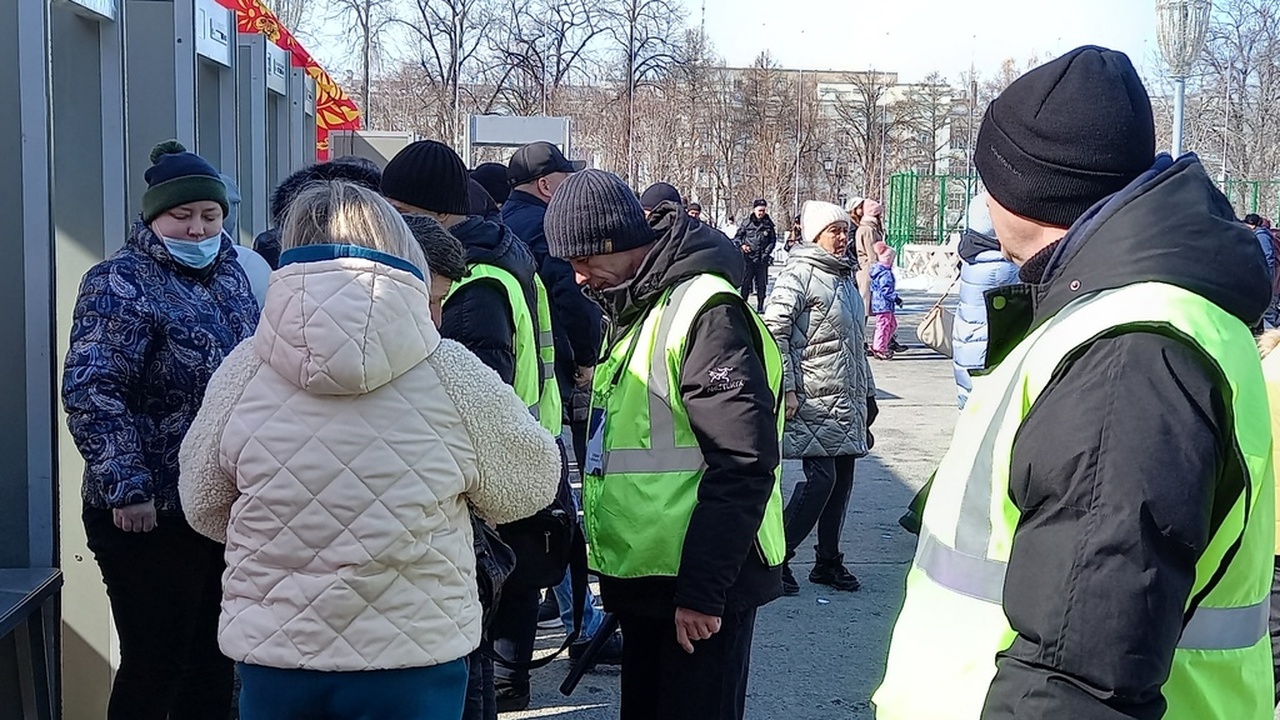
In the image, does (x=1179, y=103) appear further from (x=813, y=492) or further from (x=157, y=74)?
(x=157, y=74)

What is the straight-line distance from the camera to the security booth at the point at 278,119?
28.5ft

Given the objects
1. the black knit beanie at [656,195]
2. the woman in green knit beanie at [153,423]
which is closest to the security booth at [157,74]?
the woman in green knit beanie at [153,423]

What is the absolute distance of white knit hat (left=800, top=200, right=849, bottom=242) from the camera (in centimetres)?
628

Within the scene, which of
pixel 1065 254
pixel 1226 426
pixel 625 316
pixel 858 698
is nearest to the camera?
pixel 1226 426

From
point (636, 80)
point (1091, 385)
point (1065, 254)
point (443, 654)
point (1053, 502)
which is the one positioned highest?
point (636, 80)

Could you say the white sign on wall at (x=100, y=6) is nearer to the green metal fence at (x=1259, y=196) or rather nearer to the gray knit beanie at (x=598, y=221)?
the gray knit beanie at (x=598, y=221)

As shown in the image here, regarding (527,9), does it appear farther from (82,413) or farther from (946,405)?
(82,413)

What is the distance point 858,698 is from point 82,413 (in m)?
3.07

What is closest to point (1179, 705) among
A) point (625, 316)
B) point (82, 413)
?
point (625, 316)

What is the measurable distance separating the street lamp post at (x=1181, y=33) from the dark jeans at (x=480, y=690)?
432 inches

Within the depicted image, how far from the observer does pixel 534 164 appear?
612 cm

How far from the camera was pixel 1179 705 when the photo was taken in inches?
64.3

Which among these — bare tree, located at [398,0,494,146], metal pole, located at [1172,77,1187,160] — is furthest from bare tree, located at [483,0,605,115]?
metal pole, located at [1172,77,1187,160]

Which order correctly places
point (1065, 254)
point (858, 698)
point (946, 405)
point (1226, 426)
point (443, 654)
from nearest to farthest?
1. point (1226, 426)
2. point (1065, 254)
3. point (443, 654)
4. point (858, 698)
5. point (946, 405)
